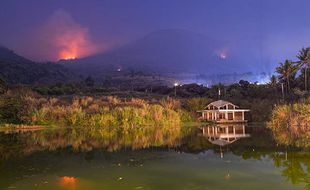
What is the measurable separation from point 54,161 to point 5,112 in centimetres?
2464

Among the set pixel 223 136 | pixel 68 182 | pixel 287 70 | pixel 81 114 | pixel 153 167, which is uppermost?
pixel 287 70

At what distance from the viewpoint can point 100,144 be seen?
904 inches

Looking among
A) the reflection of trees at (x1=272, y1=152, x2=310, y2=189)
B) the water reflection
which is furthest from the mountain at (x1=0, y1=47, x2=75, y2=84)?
the water reflection

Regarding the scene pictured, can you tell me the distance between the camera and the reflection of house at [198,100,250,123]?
58.1 meters

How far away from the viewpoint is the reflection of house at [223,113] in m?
58.1

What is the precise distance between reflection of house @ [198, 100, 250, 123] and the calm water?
121 feet

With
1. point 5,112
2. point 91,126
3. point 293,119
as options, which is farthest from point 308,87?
point 5,112

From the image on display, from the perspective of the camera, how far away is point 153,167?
14.4m

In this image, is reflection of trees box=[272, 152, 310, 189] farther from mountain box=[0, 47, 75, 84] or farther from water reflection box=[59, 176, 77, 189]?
Result: mountain box=[0, 47, 75, 84]

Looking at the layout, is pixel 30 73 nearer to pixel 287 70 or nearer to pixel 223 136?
pixel 287 70

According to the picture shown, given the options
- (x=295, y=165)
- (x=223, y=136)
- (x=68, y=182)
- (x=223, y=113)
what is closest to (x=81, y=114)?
(x=223, y=136)

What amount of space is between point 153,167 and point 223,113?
47.5 m

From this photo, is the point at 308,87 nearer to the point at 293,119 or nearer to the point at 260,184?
the point at 293,119

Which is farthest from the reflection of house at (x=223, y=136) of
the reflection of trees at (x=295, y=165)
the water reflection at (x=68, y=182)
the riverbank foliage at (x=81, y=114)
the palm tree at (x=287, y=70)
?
the palm tree at (x=287, y=70)
